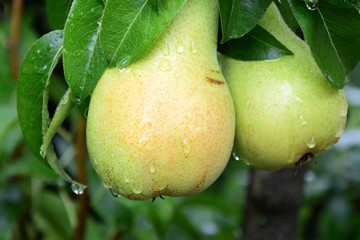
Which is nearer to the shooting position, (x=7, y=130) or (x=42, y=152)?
(x=42, y=152)

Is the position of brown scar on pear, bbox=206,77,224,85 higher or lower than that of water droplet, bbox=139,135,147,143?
higher

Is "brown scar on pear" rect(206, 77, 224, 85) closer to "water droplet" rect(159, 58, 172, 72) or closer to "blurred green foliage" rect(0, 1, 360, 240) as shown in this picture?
"water droplet" rect(159, 58, 172, 72)

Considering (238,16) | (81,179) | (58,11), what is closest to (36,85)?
(58,11)

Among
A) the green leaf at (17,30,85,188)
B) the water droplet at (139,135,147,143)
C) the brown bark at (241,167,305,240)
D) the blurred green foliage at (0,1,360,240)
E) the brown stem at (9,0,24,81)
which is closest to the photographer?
the water droplet at (139,135,147,143)

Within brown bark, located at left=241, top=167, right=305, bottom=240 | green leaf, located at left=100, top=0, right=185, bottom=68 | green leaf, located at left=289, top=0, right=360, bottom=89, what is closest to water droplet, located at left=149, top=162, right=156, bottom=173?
green leaf, located at left=100, top=0, right=185, bottom=68

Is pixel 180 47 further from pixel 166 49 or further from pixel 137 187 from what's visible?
pixel 137 187

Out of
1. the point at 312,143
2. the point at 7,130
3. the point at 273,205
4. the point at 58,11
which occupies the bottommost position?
the point at 273,205
